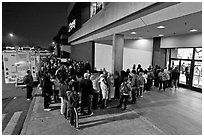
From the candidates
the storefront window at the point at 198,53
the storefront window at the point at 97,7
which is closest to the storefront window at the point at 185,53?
the storefront window at the point at 198,53

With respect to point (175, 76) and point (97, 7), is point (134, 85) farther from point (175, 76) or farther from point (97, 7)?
point (97, 7)

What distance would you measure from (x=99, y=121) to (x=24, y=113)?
11.8 feet

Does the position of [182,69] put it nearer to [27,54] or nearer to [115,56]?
[115,56]

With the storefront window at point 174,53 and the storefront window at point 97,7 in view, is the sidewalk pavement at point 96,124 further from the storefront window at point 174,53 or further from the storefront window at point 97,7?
the storefront window at point 97,7

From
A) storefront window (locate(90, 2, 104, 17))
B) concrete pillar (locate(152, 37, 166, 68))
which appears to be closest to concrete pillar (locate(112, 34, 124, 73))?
concrete pillar (locate(152, 37, 166, 68))

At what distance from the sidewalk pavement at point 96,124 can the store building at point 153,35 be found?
3.93 m

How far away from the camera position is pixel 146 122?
5.87 meters

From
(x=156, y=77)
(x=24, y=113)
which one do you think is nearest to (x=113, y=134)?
(x=24, y=113)

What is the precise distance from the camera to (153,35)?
1188cm

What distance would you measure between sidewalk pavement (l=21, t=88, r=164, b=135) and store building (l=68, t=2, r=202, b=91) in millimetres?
3935

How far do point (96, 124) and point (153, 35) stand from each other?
8576mm

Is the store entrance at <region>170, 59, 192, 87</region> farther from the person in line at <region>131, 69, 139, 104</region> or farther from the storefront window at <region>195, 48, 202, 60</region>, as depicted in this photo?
the person in line at <region>131, 69, 139, 104</region>

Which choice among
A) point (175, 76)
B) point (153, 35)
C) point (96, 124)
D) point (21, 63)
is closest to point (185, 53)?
point (175, 76)

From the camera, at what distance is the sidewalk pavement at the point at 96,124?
5188 mm
